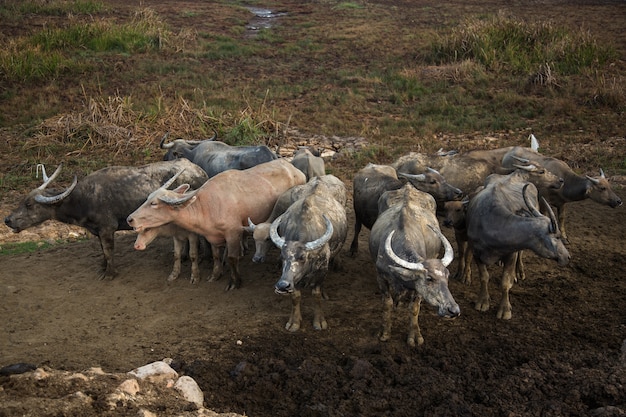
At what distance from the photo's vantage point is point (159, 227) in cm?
802

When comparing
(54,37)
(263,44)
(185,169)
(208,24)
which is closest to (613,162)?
(185,169)

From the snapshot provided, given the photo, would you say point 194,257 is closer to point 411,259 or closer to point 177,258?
point 177,258

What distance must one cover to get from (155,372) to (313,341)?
5.46 ft

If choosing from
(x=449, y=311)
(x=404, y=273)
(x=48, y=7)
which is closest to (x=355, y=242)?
(x=404, y=273)

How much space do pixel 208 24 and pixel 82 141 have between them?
14294 millimetres

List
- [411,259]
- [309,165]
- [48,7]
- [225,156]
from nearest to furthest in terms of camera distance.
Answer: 1. [411,259]
2. [309,165]
3. [225,156]
4. [48,7]

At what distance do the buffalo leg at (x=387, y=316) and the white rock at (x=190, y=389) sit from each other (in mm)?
2008

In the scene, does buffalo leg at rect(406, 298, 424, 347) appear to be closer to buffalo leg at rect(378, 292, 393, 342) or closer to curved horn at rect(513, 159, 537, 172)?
buffalo leg at rect(378, 292, 393, 342)

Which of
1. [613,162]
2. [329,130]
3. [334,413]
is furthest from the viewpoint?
[329,130]

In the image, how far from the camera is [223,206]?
8.05m

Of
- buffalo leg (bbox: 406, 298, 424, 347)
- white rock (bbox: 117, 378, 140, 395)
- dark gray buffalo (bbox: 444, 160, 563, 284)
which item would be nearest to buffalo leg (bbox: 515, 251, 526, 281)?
dark gray buffalo (bbox: 444, 160, 563, 284)

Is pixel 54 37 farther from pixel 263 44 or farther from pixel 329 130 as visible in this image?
pixel 329 130

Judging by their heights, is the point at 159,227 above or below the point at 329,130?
above

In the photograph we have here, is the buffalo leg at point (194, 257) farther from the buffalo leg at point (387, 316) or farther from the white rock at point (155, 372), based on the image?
the buffalo leg at point (387, 316)
